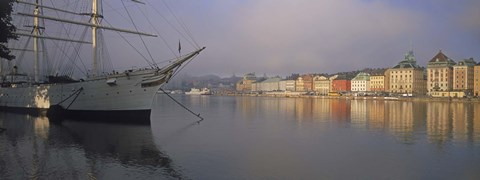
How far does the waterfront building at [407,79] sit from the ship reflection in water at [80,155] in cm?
16022

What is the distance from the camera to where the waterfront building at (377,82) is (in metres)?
189

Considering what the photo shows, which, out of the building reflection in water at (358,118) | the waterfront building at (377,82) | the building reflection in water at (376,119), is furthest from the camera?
the waterfront building at (377,82)

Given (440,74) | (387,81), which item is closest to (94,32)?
(440,74)

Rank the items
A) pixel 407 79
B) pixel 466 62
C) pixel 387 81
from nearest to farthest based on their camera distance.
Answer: pixel 466 62 < pixel 407 79 < pixel 387 81

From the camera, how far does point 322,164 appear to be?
20469 mm

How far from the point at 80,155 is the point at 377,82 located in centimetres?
18447

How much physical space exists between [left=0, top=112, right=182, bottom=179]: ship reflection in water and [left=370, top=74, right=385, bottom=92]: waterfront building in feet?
565

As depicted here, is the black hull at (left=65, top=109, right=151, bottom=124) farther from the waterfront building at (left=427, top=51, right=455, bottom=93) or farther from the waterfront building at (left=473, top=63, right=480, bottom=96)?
the waterfront building at (left=473, top=63, right=480, bottom=96)

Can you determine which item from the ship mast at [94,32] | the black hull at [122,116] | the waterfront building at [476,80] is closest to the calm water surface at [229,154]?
the black hull at [122,116]

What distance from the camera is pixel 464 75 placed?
154 m

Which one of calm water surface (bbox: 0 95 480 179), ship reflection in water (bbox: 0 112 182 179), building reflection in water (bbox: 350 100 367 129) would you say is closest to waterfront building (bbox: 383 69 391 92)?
building reflection in water (bbox: 350 100 367 129)

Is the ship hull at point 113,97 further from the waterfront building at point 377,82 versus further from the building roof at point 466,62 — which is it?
the waterfront building at point 377,82

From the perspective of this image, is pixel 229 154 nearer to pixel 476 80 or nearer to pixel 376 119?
pixel 376 119

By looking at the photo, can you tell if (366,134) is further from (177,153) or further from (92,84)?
(92,84)
